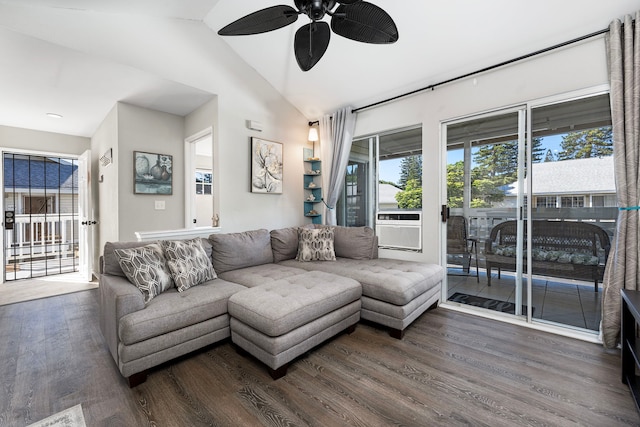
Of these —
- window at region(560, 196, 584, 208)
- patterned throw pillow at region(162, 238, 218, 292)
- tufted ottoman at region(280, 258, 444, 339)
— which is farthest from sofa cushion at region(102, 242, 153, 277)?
window at region(560, 196, 584, 208)

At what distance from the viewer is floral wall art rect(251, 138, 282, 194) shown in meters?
3.64

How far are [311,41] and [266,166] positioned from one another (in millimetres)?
2060

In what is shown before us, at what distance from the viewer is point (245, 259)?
3.02m

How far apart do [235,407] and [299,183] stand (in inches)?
122

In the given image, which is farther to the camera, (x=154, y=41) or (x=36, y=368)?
(x=154, y=41)

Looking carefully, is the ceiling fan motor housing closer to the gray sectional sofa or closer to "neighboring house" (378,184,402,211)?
the gray sectional sofa

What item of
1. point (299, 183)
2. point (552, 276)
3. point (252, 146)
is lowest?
point (552, 276)

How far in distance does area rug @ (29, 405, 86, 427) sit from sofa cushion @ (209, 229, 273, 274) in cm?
144

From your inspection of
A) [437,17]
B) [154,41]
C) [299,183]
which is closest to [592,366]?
[437,17]

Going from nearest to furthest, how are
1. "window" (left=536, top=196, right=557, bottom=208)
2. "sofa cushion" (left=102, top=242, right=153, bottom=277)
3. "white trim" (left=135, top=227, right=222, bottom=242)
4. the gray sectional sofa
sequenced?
the gray sectional sofa → "sofa cushion" (left=102, top=242, right=153, bottom=277) → "window" (left=536, top=196, right=557, bottom=208) → "white trim" (left=135, top=227, right=222, bottom=242)

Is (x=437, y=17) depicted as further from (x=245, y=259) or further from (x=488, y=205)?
(x=245, y=259)

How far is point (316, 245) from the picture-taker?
11.2 ft

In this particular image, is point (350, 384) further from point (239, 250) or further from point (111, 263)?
point (111, 263)

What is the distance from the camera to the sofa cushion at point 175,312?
67.6 inches
